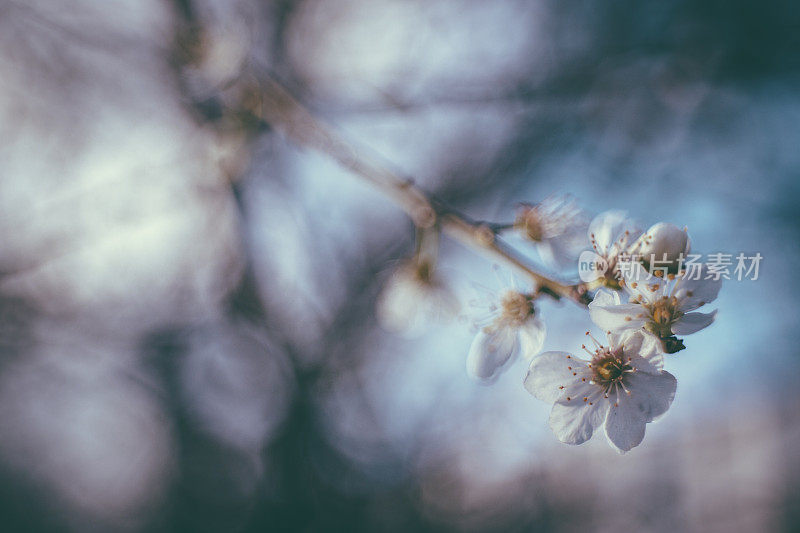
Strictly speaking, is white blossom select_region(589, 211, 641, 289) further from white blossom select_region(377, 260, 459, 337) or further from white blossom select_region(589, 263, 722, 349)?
white blossom select_region(377, 260, 459, 337)

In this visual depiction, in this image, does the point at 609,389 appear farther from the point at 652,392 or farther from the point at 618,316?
the point at 618,316

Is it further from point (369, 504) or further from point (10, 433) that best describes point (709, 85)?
point (10, 433)

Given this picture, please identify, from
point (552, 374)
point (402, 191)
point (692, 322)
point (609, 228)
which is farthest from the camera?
point (402, 191)

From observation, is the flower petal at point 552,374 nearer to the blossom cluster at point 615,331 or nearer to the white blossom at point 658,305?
the blossom cluster at point 615,331

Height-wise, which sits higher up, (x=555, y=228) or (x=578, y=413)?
(x=555, y=228)

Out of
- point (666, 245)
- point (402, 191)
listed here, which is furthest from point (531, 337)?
point (402, 191)
